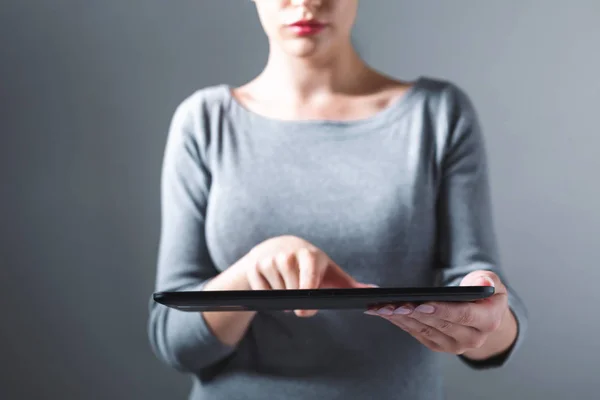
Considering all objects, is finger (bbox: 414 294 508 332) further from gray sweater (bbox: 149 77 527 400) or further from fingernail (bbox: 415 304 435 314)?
gray sweater (bbox: 149 77 527 400)

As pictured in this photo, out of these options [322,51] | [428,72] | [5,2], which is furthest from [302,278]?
[5,2]

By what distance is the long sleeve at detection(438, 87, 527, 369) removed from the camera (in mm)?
762

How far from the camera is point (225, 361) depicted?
804 millimetres

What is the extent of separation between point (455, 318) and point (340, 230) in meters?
0.22

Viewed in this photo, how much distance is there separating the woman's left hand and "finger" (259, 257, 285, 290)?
103 mm

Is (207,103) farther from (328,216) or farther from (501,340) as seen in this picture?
(501,340)

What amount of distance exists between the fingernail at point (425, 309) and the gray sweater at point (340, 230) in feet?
A: 0.66

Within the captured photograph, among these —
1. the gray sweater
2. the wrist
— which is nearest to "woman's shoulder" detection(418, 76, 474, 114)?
the gray sweater

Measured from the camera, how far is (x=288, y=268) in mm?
637

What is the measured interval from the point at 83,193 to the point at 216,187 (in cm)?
34

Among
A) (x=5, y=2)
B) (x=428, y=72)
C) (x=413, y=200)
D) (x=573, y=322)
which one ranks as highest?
(x=5, y=2)

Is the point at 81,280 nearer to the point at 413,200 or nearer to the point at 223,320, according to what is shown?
the point at 223,320

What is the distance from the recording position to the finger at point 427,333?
2.00 feet

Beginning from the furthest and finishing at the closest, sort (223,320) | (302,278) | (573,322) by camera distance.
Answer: (573,322) < (223,320) < (302,278)
